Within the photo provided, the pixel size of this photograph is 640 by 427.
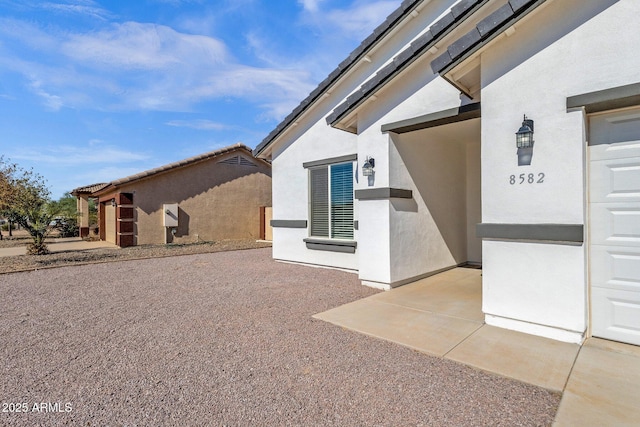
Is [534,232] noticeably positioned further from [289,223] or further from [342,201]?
[289,223]

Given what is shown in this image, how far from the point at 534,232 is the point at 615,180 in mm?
1038

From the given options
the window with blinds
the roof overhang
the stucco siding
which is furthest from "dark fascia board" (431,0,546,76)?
the stucco siding

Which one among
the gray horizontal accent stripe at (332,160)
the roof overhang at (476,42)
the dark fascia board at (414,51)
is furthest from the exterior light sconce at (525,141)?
the gray horizontal accent stripe at (332,160)

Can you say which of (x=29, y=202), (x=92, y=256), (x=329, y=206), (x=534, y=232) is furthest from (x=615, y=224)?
(x=29, y=202)

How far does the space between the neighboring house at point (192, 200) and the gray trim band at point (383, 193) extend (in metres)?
11.6

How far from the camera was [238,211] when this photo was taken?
700 inches

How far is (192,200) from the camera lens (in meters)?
16.5

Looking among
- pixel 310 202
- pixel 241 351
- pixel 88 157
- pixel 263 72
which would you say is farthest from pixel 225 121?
pixel 241 351

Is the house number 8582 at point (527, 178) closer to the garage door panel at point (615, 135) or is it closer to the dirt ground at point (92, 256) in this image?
the garage door panel at point (615, 135)

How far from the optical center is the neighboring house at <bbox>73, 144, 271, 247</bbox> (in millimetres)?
15188

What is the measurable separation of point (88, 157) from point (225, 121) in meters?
18.1

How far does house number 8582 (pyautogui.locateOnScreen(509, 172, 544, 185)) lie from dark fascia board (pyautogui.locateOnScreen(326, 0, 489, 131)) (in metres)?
2.60

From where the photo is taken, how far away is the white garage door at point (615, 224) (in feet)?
12.0

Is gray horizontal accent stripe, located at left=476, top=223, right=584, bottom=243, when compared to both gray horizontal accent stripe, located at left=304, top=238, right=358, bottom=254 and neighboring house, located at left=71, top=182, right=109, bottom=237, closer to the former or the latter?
gray horizontal accent stripe, located at left=304, top=238, right=358, bottom=254
